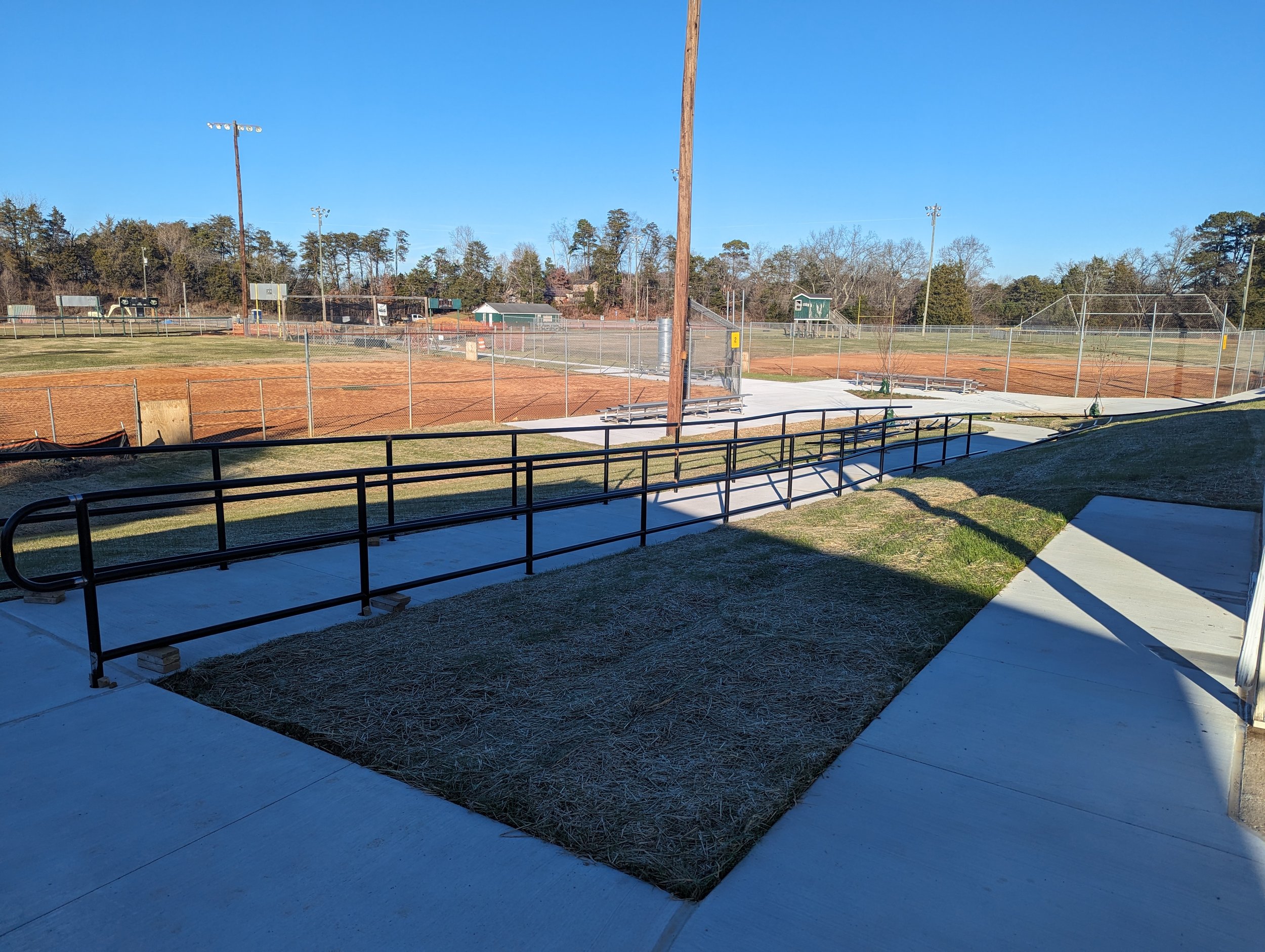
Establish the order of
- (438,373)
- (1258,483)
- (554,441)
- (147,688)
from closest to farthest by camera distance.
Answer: (147,688)
(1258,483)
(554,441)
(438,373)

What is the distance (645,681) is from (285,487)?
11.5 meters

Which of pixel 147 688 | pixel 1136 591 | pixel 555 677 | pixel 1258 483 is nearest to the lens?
pixel 147 688

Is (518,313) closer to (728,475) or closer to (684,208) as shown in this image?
(684,208)

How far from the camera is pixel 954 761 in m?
3.69

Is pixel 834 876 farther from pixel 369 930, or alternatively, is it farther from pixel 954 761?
pixel 369 930

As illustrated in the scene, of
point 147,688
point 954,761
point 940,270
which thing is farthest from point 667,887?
point 940,270

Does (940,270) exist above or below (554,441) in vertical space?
above

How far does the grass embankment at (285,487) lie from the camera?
8766mm

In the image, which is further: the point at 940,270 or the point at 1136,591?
the point at 940,270

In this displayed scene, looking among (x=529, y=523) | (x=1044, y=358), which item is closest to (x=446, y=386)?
(x=529, y=523)

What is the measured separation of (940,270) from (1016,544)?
221 ft

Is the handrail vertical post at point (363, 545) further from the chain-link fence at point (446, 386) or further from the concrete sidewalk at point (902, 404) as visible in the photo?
the concrete sidewalk at point (902, 404)

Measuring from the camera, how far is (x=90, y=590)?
3.88 meters

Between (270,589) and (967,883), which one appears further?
(270,589)
